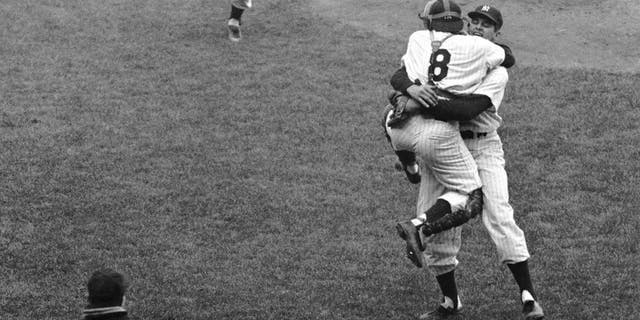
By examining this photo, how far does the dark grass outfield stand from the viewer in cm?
743


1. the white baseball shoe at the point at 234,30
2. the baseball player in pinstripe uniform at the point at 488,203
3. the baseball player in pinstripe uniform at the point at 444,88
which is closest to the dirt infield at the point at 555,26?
the white baseball shoe at the point at 234,30

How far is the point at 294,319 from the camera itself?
6941 millimetres

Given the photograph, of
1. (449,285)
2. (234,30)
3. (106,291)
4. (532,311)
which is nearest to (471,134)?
(449,285)

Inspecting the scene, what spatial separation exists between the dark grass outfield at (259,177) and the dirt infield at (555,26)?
372 mm

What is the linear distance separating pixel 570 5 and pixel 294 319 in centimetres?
861

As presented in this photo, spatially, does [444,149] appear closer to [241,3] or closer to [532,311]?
[532,311]

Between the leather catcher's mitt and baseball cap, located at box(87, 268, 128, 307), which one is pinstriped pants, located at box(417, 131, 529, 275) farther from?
baseball cap, located at box(87, 268, 128, 307)

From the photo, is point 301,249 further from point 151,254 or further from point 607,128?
point 607,128

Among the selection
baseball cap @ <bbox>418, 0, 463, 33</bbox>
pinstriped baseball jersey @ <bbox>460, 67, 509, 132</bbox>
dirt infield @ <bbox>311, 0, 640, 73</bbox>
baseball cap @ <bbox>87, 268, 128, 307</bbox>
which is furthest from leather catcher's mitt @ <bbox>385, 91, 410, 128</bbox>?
dirt infield @ <bbox>311, 0, 640, 73</bbox>

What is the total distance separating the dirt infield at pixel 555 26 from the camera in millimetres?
12422

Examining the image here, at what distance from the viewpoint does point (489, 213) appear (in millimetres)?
6551

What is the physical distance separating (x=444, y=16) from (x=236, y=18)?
25.4ft

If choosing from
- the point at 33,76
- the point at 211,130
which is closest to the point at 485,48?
the point at 211,130

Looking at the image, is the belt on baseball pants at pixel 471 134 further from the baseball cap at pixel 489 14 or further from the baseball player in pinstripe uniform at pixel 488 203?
the baseball cap at pixel 489 14
